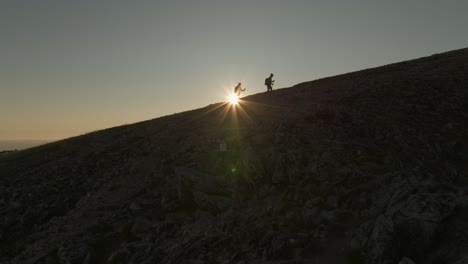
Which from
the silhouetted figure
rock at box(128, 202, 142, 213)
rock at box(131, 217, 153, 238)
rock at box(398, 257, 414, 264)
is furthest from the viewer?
the silhouetted figure

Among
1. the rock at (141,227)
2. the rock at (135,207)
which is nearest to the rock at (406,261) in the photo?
the rock at (141,227)

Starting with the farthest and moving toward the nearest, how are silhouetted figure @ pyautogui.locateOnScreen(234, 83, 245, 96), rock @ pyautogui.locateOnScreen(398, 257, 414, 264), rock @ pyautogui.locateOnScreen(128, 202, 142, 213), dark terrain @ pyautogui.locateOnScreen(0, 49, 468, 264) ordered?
silhouetted figure @ pyautogui.locateOnScreen(234, 83, 245, 96) < rock @ pyautogui.locateOnScreen(128, 202, 142, 213) < dark terrain @ pyautogui.locateOnScreen(0, 49, 468, 264) < rock @ pyautogui.locateOnScreen(398, 257, 414, 264)

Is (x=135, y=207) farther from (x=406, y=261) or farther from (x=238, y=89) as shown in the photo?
(x=238, y=89)

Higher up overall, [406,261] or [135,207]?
[135,207]

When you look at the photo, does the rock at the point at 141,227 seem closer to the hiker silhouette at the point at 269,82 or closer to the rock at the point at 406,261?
the rock at the point at 406,261

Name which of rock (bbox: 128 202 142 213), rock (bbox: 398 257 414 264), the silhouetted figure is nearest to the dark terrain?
rock (bbox: 398 257 414 264)

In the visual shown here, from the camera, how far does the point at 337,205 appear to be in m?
11.9

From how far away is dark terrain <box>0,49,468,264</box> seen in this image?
32.4ft

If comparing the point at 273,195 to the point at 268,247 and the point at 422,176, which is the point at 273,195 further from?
the point at 422,176

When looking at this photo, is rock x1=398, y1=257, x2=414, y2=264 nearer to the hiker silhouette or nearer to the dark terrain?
the dark terrain

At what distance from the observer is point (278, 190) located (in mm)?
13859

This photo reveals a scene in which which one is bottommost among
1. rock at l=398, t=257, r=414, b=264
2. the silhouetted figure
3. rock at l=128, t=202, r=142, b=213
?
rock at l=398, t=257, r=414, b=264

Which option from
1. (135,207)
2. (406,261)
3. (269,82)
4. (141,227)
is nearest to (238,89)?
(269,82)

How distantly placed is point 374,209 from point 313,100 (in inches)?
504
